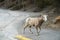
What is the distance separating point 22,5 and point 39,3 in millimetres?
3287

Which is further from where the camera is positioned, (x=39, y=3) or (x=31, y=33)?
(x=39, y=3)

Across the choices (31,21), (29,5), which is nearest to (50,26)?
(31,21)

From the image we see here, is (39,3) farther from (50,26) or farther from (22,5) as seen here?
(50,26)

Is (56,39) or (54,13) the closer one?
(56,39)

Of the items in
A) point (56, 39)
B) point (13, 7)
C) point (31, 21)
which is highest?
point (31, 21)

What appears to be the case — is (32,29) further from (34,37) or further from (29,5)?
(29,5)

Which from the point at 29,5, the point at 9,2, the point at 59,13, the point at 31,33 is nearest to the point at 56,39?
the point at 31,33

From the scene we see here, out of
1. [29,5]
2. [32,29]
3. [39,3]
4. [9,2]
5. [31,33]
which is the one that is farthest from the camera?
[9,2]

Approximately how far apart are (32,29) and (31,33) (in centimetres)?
→ 76

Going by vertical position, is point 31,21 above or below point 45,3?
above

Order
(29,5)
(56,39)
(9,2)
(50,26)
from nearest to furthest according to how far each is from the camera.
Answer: (56,39), (50,26), (29,5), (9,2)

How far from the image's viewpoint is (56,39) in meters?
9.19

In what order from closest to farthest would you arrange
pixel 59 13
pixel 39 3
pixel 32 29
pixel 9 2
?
1. pixel 32 29
2. pixel 59 13
3. pixel 39 3
4. pixel 9 2

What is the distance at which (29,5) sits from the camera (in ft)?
75.2
